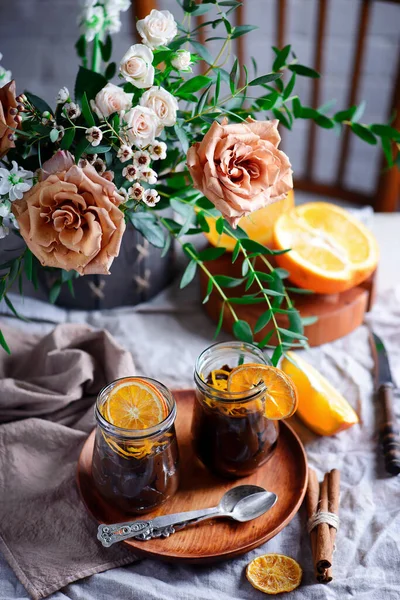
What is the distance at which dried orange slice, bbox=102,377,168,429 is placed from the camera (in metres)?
0.75

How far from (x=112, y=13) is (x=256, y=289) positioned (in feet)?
1.55

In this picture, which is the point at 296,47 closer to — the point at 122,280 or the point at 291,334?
the point at 122,280

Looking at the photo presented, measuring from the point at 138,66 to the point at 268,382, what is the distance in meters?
0.38

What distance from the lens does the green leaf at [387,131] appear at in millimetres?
958

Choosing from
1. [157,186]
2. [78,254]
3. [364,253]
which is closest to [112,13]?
[157,186]

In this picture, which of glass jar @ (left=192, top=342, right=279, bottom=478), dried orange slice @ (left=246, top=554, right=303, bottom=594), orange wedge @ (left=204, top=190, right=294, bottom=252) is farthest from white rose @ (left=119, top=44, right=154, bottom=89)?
dried orange slice @ (left=246, top=554, right=303, bottom=594)

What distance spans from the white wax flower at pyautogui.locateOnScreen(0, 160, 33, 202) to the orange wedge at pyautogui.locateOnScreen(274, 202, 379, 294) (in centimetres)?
46

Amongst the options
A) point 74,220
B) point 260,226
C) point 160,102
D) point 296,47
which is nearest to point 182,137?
point 160,102

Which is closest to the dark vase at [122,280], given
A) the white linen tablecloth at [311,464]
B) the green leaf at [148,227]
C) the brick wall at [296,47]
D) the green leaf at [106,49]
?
the white linen tablecloth at [311,464]

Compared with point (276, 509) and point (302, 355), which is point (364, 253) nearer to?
point (302, 355)

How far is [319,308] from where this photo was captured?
3.55 ft

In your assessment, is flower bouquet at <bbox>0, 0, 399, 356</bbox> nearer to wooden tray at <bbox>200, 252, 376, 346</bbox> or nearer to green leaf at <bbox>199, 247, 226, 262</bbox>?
green leaf at <bbox>199, 247, 226, 262</bbox>

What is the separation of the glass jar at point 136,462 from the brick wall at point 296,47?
4.96 feet

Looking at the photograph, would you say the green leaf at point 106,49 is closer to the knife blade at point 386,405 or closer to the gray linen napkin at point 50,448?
the gray linen napkin at point 50,448
